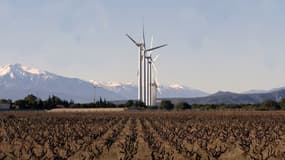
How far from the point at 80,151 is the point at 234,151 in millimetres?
7557

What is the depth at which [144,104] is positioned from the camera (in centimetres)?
17800

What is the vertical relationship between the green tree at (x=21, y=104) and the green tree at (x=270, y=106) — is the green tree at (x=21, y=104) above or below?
above

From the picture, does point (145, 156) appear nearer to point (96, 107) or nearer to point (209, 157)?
point (209, 157)

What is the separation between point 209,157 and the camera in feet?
95.6

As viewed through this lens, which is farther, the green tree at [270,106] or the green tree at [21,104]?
the green tree at [21,104]

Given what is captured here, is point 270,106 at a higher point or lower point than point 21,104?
lower

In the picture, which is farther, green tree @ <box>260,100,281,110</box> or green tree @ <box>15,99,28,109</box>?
green tree @ <box>15,99,28,109</box>

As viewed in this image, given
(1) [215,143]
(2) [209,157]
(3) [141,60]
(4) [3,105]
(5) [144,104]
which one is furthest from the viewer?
(4) [3,105]

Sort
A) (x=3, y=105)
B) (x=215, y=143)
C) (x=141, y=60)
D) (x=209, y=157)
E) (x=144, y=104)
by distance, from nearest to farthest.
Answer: (x=209, y=157)
(x=215, y=143)
(x=141, y=60)
(x=144, y=104)
(x=3, y=105)

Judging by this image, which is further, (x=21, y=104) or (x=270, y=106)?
(x=21, y=104)

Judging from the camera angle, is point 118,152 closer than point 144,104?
Yes

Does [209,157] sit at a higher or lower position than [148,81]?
lower

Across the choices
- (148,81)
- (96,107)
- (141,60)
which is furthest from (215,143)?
(96,107)

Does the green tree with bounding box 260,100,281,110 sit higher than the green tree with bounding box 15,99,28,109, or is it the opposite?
the green tree with bounding box 15,99,28,109
